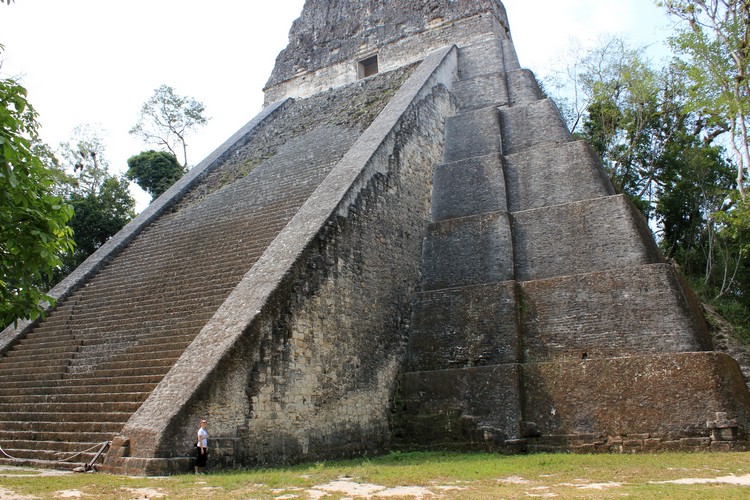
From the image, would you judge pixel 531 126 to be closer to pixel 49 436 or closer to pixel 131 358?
pixel 131 358

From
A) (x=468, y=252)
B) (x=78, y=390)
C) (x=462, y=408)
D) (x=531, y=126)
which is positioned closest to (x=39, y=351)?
(x=78, y=390)

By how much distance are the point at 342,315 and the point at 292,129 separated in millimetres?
8275

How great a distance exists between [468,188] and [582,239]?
2586mm

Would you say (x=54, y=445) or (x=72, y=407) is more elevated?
(x=72, y=407)

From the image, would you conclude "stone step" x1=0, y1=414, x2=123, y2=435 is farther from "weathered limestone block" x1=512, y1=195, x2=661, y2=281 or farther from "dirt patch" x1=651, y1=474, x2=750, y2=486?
"weathered limestone block" x1=512, y1=195, x2=661, y2=281

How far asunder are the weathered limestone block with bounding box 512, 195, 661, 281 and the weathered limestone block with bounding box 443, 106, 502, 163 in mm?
2724

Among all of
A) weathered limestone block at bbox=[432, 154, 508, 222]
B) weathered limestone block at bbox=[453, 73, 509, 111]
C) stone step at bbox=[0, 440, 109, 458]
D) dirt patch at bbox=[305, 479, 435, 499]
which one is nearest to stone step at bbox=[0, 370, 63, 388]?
stone step at bbox=[0, 440, 109, 458]

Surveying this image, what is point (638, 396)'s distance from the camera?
704 cm

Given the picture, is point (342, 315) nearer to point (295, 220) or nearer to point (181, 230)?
point (295, 220)

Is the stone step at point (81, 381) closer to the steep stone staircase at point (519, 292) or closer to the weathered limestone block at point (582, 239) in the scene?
the steep stone staircase at point (519, 292)

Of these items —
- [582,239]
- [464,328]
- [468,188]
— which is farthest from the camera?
[468,188]

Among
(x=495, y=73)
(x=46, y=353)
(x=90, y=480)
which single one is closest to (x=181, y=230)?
(x=46, y=353)

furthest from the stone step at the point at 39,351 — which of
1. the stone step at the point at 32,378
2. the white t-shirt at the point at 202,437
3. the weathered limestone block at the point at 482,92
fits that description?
the weathered limestone block at the point at 482,92

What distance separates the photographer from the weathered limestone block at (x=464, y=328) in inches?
327
